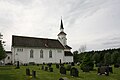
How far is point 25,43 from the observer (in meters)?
57.4

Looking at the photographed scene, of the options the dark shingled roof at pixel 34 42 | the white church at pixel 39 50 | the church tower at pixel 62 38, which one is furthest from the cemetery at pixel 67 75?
the church tower at pixel 62 38

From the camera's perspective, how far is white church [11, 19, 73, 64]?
5520cm

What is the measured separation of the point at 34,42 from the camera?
6047 centimetres

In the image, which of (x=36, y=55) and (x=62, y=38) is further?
(x=62, y=38)

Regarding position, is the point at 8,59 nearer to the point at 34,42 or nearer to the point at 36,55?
the point at 36,55

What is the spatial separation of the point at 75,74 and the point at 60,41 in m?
50.7

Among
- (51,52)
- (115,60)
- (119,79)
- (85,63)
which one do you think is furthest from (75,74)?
(51,52)

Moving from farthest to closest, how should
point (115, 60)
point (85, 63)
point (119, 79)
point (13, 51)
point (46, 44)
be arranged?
1. point (46, 44)
2. point (13, 51)
3. point (115, 60)
4. point (85, 63)
5. point (119, 79)

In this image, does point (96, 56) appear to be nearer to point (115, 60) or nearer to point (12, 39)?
point (115, 60)

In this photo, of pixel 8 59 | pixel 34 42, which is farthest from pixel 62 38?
pixel 8 59

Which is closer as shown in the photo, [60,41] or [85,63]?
[85,63]

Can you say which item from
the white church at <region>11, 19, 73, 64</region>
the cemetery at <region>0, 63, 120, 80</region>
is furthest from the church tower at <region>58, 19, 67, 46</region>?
the cemetery at <region>0, 63, 120, 80</region>

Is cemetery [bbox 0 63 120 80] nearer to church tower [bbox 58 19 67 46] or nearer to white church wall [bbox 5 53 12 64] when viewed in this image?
white church wall [bbox 5 53 12 64]

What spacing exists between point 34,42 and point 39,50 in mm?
3273
